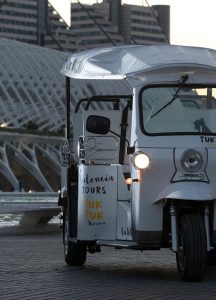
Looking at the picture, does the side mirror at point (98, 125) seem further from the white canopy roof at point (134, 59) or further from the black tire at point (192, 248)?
the black tire at point (192, 248)

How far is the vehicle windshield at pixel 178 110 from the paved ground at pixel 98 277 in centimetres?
144

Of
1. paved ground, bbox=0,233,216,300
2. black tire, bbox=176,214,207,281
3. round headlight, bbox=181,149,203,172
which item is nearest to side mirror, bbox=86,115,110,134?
round headlight, bbox=181,149,203,172

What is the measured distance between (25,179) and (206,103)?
283 feet

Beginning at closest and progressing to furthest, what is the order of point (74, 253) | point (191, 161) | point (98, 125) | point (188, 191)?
1. point (188, 191)
2. point (191, 161)
3. point (98, 125)
4. point (74, 253)

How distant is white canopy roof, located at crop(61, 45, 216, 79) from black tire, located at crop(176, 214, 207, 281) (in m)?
1.55

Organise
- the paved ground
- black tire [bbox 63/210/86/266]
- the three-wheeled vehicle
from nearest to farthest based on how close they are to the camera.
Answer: the paved ground → the three-wheeled vehicle → black tire [bbox 63/210/86/266]

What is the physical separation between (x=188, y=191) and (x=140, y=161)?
55 cm

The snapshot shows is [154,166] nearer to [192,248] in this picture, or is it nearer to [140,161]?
[140,161]

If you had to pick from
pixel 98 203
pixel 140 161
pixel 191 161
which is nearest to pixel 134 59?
pixel 140 161

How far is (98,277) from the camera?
11.0 meters

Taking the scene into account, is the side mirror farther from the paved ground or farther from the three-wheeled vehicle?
the paved ground

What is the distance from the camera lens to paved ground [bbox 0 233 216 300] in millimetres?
9328

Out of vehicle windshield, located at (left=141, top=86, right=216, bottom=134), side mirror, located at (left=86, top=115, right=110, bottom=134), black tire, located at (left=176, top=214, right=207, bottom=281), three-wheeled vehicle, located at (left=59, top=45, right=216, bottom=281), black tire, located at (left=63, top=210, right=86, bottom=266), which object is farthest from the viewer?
black tire, located at (left=63, top=210, right=86, bottom=266)

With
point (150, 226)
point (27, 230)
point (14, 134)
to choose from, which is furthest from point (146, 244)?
point (14, 134)
